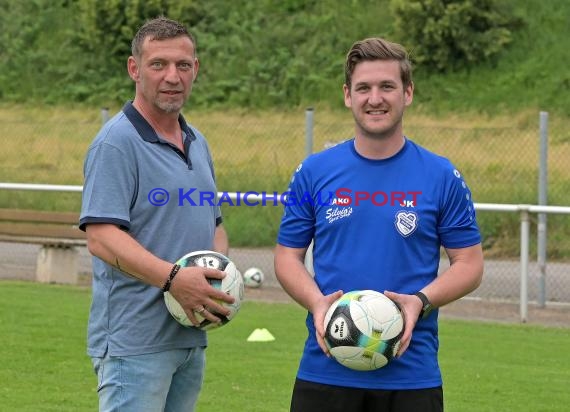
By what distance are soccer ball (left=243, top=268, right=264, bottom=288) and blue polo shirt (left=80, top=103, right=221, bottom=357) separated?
9.60m

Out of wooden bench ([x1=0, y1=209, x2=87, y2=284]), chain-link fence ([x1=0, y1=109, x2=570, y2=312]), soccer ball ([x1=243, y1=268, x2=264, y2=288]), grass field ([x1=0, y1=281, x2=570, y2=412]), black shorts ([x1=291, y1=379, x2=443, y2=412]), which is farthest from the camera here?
chain-link fence ([x1=0, y1=109, x2=570, y2=312])

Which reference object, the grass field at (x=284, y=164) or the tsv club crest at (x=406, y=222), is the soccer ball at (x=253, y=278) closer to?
the grass field at (x=284, y=164)

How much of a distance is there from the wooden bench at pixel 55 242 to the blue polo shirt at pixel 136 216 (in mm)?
10081

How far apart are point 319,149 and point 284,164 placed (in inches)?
36.4

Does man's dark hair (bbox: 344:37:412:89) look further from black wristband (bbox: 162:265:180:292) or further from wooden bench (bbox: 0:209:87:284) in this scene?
wooden bench (bbox: 0:209:87:284)

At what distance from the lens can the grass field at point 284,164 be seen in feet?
57.9

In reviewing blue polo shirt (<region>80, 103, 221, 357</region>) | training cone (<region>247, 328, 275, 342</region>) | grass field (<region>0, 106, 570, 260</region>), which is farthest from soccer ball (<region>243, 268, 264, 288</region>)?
blue polo shirt (<region>80, 103, 221, 357</region>)

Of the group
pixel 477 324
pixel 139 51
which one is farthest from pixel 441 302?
pixel 477 324

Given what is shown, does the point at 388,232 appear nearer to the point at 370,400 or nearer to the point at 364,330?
the point at 364,330

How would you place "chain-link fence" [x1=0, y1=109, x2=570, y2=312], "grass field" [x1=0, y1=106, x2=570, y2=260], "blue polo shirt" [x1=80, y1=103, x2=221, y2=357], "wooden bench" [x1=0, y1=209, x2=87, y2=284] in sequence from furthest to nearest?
"grass field" [x1=0, y1=106, x2=570, y2=260] → "chain-link fence" [x1=0, y1=109, x2=570, y2=312] → "wooden bench" [x1=0, y1=209, x2=87, y2=284] → "blue polo shirt" [x1=80, y1=103, x2=221, y2=357]

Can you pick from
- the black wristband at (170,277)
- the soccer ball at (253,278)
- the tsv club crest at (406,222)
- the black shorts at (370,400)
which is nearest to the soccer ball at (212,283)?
the black wristband at (170,277)

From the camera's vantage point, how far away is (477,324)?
1228cm

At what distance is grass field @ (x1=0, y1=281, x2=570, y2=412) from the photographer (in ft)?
27.7

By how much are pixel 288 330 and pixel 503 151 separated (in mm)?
9074
